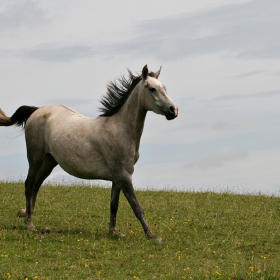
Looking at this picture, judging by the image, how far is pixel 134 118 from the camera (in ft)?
37.0

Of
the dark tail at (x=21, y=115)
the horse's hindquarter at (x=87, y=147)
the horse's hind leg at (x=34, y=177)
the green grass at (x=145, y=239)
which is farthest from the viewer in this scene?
the dark tail at (x=21, y=115)

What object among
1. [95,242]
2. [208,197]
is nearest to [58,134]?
[95,242]

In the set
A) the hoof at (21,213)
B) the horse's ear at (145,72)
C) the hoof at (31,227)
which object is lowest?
the hoof at (31,227)

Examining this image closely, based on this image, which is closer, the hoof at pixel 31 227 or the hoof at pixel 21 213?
the hoof at pixel 31 227

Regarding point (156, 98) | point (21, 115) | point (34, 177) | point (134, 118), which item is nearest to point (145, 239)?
point (134, 118)

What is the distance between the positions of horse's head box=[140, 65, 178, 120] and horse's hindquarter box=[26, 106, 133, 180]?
908 millimetres

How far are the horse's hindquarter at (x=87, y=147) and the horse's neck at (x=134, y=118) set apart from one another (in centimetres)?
24

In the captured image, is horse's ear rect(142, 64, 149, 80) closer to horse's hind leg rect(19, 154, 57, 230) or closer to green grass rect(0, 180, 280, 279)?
horse's hind leg rect(19, 154, 57, 230)

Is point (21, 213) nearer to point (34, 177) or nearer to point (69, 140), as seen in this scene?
point (34, 177)

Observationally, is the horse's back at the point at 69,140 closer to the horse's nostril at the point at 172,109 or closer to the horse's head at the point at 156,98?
the horse's head at the point at 156,98

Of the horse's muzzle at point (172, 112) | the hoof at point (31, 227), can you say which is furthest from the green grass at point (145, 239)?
the horse's muzzle at point (172, 112)

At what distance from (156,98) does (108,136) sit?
4.24ft

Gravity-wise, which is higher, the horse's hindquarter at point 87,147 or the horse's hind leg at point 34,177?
the horse's hindquarter at point 87,147

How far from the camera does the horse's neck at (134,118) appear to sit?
1126 cm
